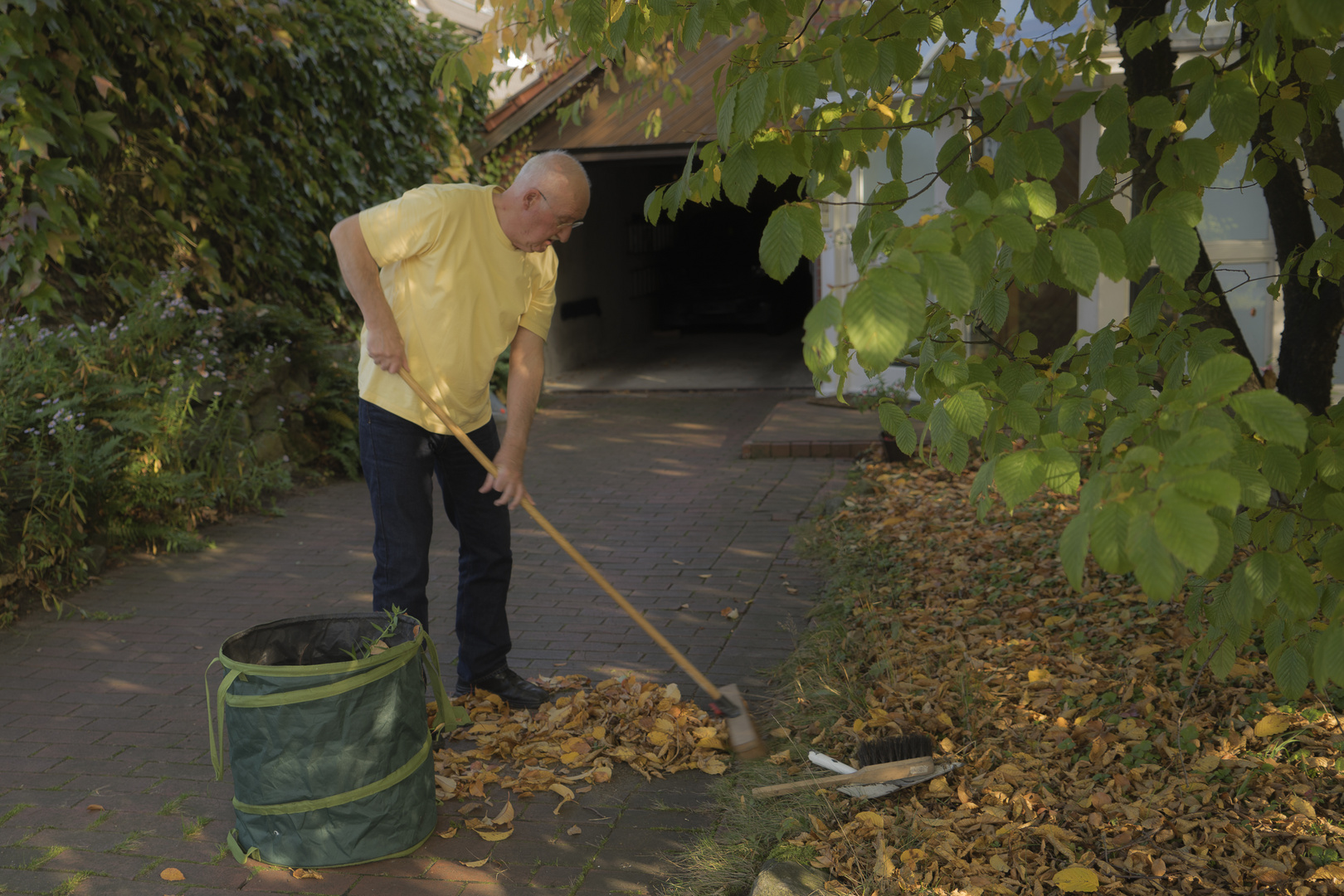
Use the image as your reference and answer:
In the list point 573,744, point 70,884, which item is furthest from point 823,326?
point 70,884

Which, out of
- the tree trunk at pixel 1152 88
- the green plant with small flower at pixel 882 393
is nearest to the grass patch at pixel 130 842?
the tree trunk at pixel 1152 88

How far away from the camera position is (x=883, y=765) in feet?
10.7

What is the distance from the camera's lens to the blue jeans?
13.0ft

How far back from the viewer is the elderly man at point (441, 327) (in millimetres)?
3781

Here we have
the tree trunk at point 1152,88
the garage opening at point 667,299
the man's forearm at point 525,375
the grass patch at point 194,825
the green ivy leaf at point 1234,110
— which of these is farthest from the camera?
the garage opening at point 667,299

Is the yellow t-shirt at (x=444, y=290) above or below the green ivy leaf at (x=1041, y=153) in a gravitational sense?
below

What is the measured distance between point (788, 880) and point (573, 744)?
4.07 feet

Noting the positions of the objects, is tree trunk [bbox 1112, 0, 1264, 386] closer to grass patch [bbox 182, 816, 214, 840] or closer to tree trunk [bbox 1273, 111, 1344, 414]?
tree trunk [bbox 1273, 111, 1344, 414]

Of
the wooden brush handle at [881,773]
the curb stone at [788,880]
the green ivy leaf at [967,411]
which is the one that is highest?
the green ivy leaf at [967,411]

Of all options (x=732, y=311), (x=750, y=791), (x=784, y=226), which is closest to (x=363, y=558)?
(x=750, y=791)

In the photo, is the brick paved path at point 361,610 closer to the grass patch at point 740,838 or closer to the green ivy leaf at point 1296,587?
the grass patch at point 740,838

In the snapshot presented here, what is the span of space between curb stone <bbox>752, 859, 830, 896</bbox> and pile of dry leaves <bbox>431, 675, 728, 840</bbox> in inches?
31.7

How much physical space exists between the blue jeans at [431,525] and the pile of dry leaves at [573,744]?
0.26 m

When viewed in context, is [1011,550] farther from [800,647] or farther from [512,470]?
[512,470]
